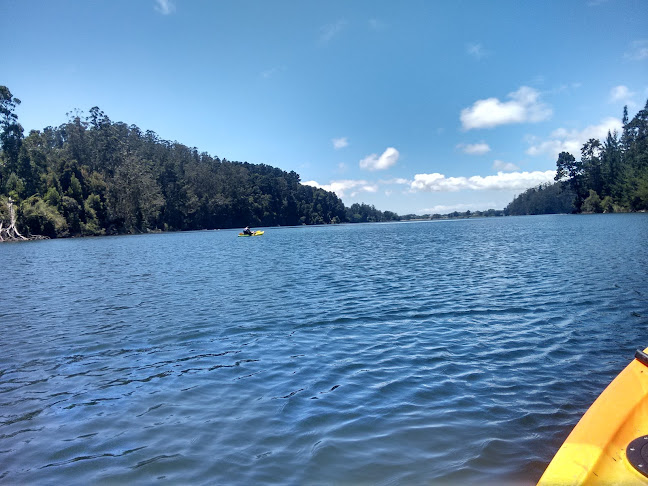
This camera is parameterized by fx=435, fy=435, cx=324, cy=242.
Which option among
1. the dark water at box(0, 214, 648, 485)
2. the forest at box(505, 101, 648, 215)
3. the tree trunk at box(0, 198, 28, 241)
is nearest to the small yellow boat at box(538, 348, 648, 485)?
the dark water at box(0, 214, 648, 485)

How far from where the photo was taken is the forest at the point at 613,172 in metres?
114

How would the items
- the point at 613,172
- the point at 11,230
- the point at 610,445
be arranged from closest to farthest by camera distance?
Result: the point at 610,445, the point at 11,230, the point at 613,172

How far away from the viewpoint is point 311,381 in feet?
26.8

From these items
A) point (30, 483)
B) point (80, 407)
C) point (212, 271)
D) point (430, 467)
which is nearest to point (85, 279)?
point (212, 271)

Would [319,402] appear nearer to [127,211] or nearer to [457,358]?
[457,358]

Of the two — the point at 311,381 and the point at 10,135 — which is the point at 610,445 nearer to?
the point at 311,381

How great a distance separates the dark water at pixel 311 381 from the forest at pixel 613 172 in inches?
4670

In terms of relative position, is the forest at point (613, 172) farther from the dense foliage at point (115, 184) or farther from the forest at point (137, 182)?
the dense foliage at point (115, 184)

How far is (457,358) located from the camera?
915 cm

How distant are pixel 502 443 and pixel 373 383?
269cm

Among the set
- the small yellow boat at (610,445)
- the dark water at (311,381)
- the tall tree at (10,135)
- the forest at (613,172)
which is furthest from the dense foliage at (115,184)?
the forest at (613,172)

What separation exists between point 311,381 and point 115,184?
4601 inches

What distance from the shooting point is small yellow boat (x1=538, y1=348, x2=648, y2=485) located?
3.70 meters

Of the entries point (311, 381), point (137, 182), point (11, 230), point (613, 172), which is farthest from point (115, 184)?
point (613, 172)
